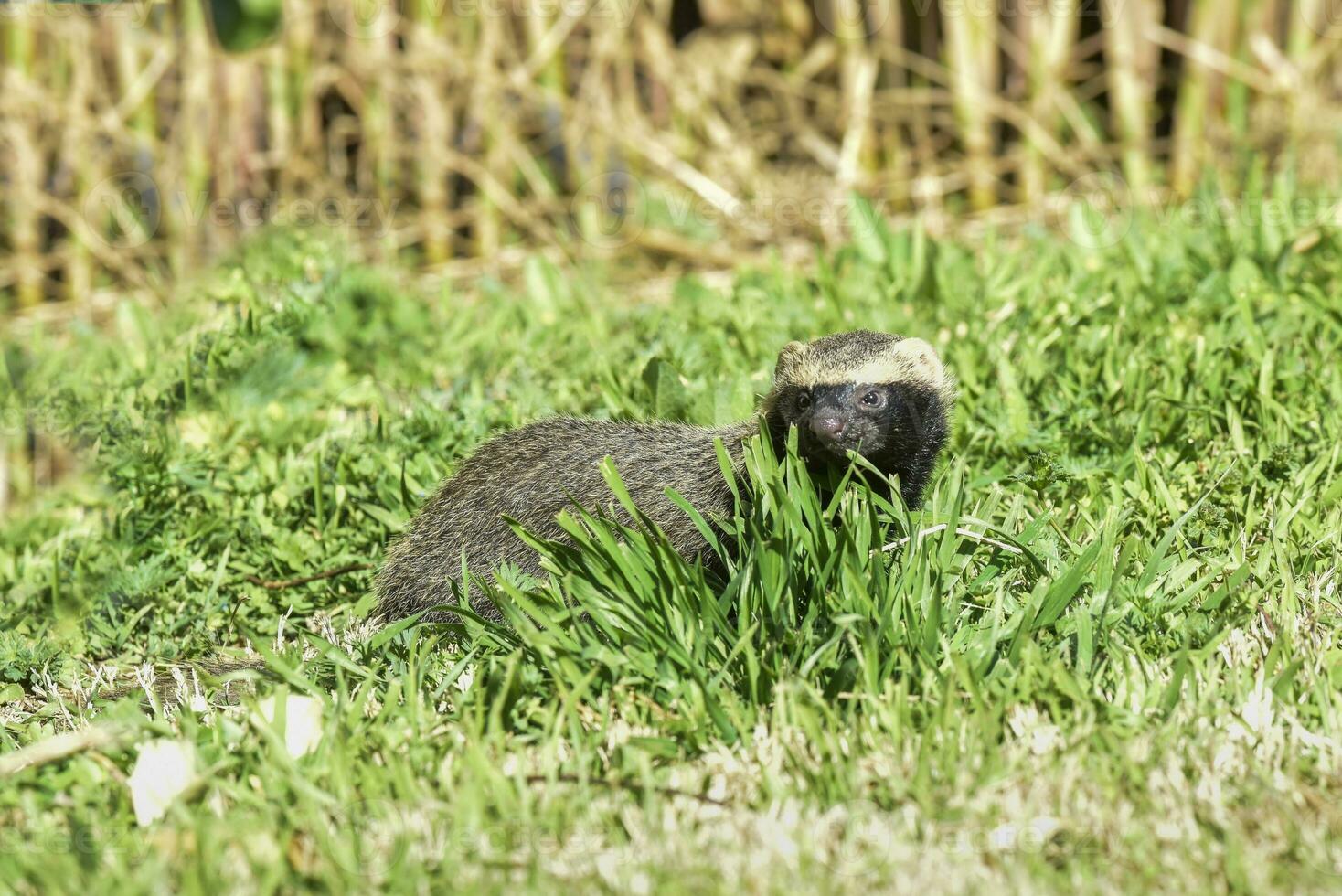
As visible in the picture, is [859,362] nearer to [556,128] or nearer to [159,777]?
[159,777]

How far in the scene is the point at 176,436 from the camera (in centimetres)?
534

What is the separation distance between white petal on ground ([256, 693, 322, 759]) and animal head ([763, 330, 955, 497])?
5.36 ft

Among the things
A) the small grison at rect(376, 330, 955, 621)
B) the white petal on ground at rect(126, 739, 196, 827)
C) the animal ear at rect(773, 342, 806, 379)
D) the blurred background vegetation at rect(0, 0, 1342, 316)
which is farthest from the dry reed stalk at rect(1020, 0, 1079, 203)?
the white petal on ground at rect(126, 739, 196, 827)

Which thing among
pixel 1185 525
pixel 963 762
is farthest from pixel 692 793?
pixel 1185 525

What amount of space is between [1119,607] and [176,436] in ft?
11.3

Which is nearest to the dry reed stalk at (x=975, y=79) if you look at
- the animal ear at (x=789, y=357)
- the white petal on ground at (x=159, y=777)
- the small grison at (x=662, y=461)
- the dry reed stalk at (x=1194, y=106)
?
the dry reed stalk at (x=1194, y=106)

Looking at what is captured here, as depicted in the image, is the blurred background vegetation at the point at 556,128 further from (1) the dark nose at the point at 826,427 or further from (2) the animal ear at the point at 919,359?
(1) the dark nose at the point at 826,427

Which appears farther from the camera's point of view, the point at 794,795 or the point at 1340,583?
the point at 1340,583

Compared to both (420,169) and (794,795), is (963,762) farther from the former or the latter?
(420,169)

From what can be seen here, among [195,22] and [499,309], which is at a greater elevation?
[195,22]

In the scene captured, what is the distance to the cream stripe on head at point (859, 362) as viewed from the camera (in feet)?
14.6

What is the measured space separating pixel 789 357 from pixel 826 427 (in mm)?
559

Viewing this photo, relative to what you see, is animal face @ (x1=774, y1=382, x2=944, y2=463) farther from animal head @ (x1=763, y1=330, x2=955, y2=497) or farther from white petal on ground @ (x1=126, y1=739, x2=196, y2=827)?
white petal on ground @ (x1=126, y1=739, x2=196, y2=827)

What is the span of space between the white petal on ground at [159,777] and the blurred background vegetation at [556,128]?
5.28 meters
